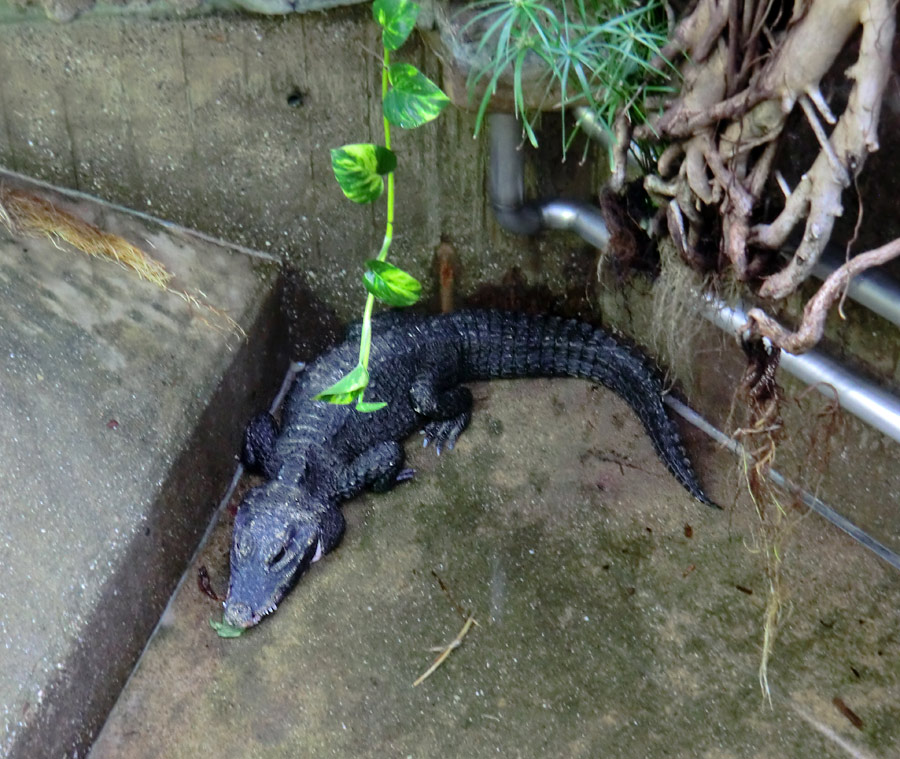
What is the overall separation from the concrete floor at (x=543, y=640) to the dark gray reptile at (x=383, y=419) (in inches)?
3.8

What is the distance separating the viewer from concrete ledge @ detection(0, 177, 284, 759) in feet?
7.53

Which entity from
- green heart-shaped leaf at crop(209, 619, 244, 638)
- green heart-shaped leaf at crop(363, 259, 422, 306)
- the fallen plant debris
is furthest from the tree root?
the fallen plant debris

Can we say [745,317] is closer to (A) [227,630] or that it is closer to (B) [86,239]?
(A) [227,630]

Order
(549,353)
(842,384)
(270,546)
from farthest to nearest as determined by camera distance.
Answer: (549,353)
(270,546)
(842,384)

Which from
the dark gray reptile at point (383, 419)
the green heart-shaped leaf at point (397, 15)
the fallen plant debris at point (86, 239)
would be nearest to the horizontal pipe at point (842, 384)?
the dark gray reptile at point (383, 419)

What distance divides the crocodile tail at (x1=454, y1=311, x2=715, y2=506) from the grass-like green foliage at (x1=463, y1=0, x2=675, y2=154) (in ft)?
3.64

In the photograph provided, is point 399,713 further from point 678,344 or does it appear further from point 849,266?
point 849,266

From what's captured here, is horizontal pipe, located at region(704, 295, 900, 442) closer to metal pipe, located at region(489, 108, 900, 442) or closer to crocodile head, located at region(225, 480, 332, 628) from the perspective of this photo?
metal pipe, located at region(489, 108, 900, 442)

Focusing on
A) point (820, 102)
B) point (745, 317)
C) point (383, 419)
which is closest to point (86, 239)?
point (383, 419)

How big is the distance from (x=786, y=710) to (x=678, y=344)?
1.15 metres

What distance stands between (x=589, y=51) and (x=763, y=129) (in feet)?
1.57

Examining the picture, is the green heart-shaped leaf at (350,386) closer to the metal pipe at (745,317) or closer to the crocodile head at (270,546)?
the crocodile head at (270,546)

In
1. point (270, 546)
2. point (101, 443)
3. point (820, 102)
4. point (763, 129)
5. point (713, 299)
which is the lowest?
point (270, 546)

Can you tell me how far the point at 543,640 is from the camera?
2611mm
